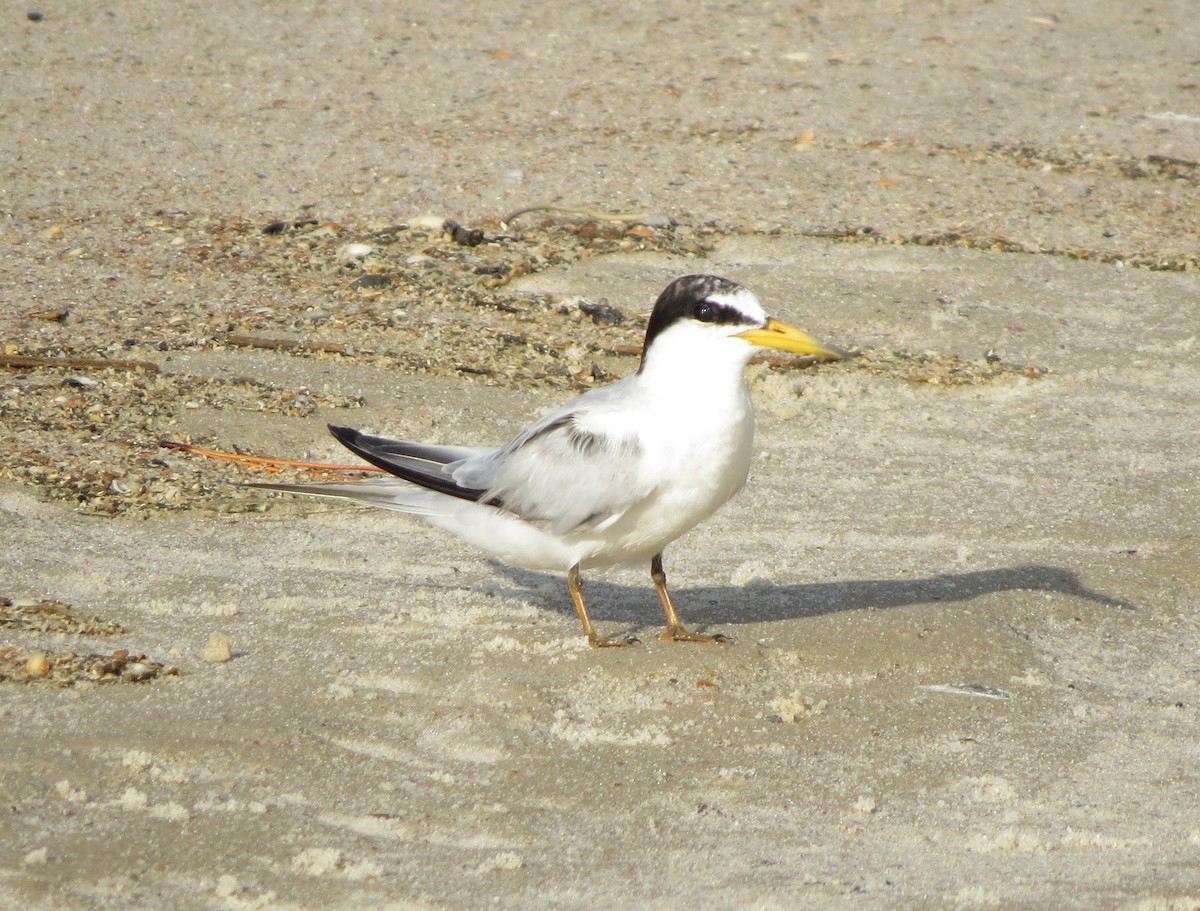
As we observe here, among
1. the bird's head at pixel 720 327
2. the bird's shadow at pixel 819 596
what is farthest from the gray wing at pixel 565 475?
the bird's shadow at pixel 819 596

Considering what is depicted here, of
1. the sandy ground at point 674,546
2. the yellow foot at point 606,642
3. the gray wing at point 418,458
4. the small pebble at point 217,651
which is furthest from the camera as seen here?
the gray wing at point 418,458

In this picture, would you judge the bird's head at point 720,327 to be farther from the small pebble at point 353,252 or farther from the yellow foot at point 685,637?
the small pebble at point 353,252

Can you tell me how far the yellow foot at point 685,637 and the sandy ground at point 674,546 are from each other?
0.28 ft

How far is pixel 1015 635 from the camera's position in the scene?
434 centimetres

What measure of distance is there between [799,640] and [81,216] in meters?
4.79

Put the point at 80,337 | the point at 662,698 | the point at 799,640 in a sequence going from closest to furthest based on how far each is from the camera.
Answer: the point at 662,698, the point at 799,640, the point at 80,337

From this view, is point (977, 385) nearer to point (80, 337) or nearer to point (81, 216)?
point (80, 337)

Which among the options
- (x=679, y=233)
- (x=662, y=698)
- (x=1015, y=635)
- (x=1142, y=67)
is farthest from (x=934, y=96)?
(x=662, y=698)

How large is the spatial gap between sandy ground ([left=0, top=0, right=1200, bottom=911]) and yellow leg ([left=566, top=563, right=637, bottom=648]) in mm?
48

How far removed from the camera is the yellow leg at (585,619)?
4.18 meters

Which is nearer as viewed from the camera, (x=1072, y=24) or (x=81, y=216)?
(x=81, y=216)

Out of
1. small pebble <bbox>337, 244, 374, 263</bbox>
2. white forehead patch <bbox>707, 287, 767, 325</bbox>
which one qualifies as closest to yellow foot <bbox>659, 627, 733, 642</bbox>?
white forehead patch <bbox>707, 287, 767, 325</bbox>

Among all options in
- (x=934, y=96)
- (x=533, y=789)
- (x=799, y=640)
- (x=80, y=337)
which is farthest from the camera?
(x=934, y=96)

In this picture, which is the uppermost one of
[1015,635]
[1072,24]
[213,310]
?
[1072,24]
